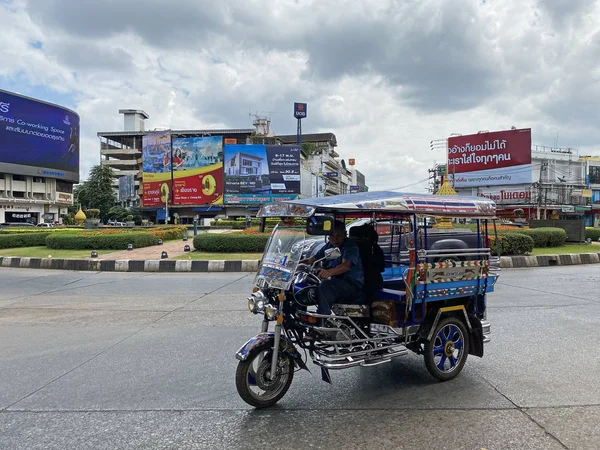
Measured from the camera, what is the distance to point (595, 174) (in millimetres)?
55625

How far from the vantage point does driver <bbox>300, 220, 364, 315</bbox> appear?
3.92m

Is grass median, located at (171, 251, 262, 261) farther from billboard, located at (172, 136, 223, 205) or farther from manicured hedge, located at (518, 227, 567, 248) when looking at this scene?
billboard, located at (172, 136, 223, 205)

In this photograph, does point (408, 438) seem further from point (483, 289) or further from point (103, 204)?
point (103, 204)

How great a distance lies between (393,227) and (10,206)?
71067mm

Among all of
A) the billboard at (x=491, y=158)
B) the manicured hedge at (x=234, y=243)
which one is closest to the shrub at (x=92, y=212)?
the manicured hedge at (x=234, y=243)

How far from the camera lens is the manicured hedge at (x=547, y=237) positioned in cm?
1795

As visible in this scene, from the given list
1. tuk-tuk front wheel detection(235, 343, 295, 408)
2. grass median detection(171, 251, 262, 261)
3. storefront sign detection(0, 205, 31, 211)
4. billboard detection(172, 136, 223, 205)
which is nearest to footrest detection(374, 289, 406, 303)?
tuk-tuk front wheel detection(235, 343, 295, 408)

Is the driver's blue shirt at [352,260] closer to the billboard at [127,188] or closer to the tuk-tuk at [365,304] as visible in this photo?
the tuk-tuk at [365,304]

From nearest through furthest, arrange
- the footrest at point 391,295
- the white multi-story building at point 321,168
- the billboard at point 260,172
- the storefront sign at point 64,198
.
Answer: the footrest at point 391,295, the billboard at point 260,172, the white multi-story building at point 321,168, the storefront sign at point 64,198

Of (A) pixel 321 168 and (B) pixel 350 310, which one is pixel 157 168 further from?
(B) pixel 350 310

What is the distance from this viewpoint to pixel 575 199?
5103 cm

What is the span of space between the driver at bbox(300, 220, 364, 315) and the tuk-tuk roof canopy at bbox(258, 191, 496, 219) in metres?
0.39

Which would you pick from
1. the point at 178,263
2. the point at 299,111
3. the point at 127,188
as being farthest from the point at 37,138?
the point at 178,263

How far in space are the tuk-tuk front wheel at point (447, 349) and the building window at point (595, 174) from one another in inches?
2417
